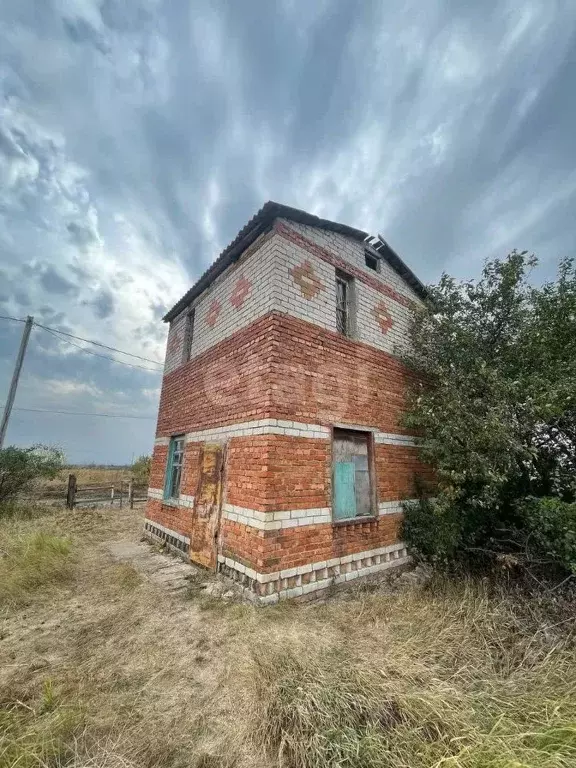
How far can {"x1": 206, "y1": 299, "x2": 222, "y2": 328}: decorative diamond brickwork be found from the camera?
7.64 m

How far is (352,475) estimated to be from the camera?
630cm

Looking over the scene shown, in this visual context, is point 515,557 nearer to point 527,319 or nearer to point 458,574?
point 458,574

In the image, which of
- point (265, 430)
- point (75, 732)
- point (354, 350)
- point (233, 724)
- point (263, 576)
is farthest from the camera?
point (354, 350)

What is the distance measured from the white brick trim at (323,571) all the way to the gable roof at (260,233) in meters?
6.13

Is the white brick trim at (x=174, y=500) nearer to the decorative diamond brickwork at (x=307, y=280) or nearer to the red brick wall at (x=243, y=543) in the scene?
the red brick wall at (x=243, y=543)

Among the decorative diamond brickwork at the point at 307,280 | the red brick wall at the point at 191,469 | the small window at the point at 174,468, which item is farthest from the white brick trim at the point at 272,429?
the decorative diamond brickwork at the point at 307,280

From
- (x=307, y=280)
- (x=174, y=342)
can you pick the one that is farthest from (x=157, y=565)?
(x=307, y=280)

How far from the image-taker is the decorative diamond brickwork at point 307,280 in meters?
6.29

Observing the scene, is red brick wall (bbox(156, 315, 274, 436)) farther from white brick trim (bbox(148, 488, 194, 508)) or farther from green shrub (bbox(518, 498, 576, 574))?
green shrub (bbox(518, 498, 576, 574))

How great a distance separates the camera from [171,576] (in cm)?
598

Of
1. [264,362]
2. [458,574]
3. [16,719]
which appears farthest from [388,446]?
Answer: [16,719]

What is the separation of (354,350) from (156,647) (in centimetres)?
559

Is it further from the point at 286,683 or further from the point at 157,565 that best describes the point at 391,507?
the point at 157,565

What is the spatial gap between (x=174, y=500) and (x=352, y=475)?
14.4 feet
